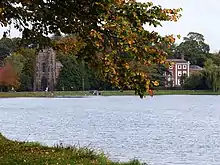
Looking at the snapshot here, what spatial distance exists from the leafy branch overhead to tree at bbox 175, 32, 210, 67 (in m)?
145

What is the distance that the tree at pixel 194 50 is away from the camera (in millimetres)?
160200

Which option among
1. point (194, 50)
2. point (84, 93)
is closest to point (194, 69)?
point (194, 50)

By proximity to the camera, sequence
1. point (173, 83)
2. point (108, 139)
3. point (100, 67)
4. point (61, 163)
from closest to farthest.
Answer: point (100, 67)
point (61, 163)
point (108, 139)
point (173, 83)

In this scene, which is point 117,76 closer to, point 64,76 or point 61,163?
point 61,163

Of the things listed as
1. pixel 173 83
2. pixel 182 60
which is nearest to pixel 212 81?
pixel 173 83

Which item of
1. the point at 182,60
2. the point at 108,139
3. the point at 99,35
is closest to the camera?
the point at 99,35

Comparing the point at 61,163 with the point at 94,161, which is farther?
the point at 94,161

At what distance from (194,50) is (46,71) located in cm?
7017

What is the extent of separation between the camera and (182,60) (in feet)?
509

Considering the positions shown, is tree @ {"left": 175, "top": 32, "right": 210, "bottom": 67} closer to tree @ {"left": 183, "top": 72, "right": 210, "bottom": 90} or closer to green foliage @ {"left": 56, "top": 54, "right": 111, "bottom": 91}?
tree @ {"left": 183, "top": 72, "right": 210, "bottom": 90}

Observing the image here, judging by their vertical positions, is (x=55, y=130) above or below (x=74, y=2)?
below

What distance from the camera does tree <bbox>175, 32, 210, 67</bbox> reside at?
526 ft

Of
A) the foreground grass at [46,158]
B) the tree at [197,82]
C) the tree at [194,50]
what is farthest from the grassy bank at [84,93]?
the foreground grass at [46,158]

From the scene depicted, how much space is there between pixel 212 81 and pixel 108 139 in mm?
89898
